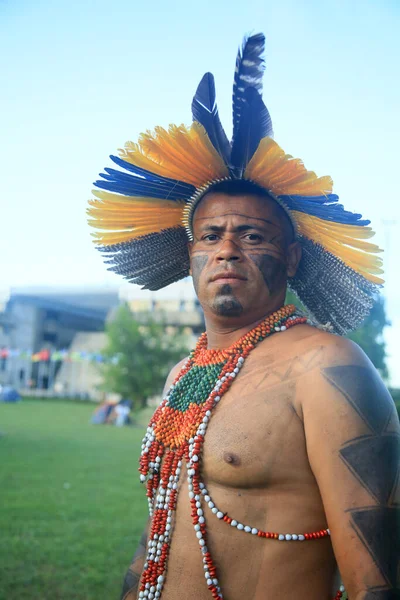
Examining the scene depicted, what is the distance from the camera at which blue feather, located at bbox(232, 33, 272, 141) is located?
2.40 meters

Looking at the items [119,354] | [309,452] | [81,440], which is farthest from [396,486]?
[119,354]

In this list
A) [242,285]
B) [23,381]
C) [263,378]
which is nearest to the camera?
[263,378]

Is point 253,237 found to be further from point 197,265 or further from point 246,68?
point 246,68

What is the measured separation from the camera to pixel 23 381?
1812 inches

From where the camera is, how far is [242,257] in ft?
7.86

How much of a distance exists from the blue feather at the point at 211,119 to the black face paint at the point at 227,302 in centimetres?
53

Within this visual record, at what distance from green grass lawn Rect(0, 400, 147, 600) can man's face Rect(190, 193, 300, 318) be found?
162 inches

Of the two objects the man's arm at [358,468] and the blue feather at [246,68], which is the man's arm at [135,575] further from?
the blue feather at [246,68]

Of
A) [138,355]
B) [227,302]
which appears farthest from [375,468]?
[138,355]

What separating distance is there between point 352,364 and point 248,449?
45 centimetres

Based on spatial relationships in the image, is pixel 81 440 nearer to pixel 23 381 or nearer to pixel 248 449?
pixel 248 449

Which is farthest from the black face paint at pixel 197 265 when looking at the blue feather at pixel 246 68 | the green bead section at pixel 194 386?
the blue feather at pixel 246 68

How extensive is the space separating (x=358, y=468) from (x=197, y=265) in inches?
42.6

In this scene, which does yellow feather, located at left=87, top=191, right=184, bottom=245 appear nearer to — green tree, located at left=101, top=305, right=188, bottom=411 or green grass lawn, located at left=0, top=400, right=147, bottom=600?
green grass lawn, located at left=0, top=400, right=147, bottom=600
